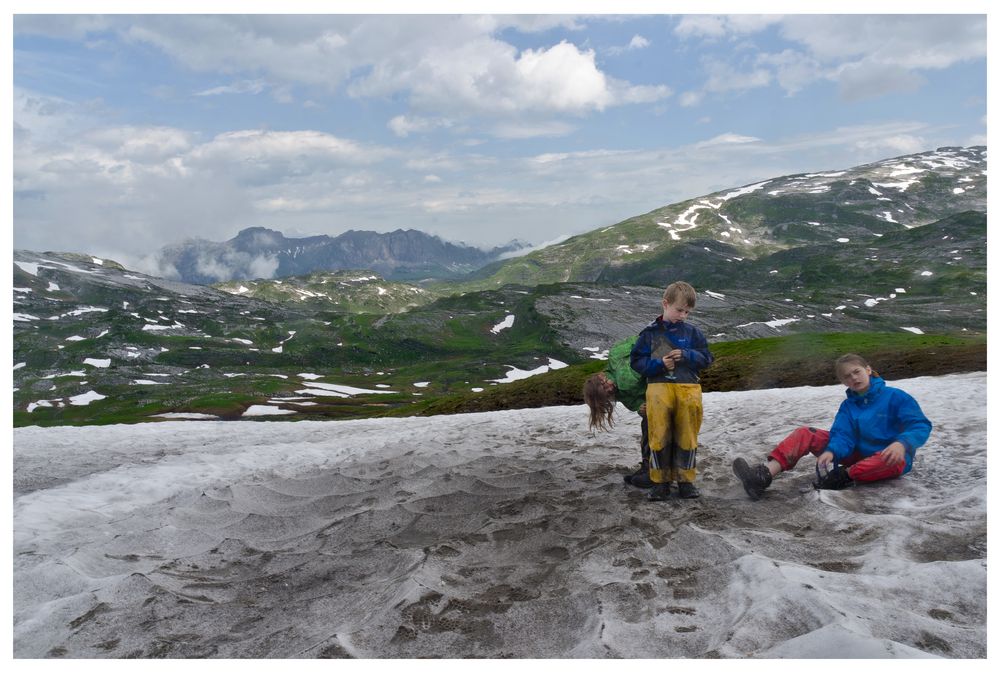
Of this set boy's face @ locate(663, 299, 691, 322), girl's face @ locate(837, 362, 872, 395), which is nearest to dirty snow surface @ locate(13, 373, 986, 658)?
girl's face @ locate(837, 362, 872, 395)

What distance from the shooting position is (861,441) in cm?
1020

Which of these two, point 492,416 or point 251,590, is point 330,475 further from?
point 492,416

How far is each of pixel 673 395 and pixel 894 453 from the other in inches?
129

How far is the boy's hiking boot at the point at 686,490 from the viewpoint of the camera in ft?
33.8

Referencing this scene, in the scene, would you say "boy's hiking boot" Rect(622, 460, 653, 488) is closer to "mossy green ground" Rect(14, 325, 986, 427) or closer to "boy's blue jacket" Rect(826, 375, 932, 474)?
"boy's blue jacket" Rect(826, 375, 932, 474)

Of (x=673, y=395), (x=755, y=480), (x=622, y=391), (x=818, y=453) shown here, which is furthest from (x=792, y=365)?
(x=673, y=395)

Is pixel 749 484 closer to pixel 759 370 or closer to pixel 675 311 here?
pixel 675 311

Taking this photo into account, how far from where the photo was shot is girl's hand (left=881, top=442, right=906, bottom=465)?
30.9 ft

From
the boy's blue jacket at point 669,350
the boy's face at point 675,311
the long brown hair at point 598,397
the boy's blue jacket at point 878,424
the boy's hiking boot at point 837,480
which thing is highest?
the boy's face at point 675,311

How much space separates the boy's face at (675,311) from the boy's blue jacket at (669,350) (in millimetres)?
107

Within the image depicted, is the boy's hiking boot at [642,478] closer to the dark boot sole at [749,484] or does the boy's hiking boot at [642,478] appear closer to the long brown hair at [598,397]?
the long brown hair at [598,397]

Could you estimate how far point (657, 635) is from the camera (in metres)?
5.76

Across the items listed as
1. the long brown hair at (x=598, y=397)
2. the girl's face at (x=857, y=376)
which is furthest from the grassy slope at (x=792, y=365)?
the long brown hair at (x=598, y=397)
